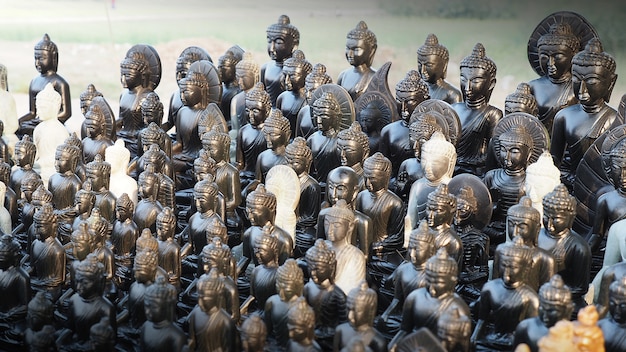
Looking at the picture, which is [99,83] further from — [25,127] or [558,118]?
[558,118]

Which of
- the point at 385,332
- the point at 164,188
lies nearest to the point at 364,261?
the point at 385,332

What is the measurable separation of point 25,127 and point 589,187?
4.65 m

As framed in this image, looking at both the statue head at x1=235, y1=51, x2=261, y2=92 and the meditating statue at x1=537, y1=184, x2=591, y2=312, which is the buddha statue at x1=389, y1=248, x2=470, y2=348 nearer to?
the meditating statue at x1=537, y1=184, x2=591, y2=312

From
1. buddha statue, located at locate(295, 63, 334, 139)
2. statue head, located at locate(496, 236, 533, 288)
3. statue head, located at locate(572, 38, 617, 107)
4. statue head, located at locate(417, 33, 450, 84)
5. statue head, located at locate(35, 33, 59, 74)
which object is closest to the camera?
statue head, located at locate(496, 236, 533, 288)

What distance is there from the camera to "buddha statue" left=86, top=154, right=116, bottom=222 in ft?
23.4

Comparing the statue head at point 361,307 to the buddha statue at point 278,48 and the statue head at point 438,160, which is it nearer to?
the statue head at point 438,160

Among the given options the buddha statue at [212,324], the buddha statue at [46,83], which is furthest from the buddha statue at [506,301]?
the buddha statue at [46,83]

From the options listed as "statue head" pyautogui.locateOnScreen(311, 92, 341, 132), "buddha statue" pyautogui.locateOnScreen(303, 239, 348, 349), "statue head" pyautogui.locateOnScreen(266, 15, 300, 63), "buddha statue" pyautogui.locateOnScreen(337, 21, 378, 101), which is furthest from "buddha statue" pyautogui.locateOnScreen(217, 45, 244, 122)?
"buddha statue" pyautogui.locateOnScreen(303, 239, 348, 349)

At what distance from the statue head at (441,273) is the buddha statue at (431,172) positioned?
130 centimetres

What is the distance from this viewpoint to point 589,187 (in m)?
7.16

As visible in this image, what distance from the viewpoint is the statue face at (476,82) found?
7871mm

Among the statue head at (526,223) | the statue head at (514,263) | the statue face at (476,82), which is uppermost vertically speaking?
the statue face at (476,82)

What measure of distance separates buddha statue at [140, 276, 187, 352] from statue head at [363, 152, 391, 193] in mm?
1595

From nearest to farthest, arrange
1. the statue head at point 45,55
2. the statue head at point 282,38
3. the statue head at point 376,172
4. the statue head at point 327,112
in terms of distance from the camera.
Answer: the statue head at point 376,172 → the statue head at point 327,112 → the statue head at point 282,38 → the statue head at point 45,55
